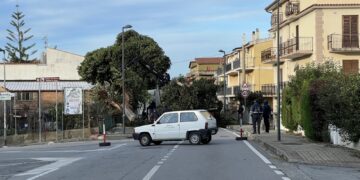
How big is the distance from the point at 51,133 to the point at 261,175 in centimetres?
2890

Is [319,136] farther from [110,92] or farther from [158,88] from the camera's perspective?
[158,88]

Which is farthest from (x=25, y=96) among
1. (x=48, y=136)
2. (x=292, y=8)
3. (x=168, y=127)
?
(x=168, y=127)

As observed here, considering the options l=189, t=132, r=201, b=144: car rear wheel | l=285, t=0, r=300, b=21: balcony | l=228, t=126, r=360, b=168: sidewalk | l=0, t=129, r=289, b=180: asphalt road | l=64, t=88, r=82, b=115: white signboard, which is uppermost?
l=285, t=0, r=300, b=21: balcony

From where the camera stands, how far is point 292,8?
149 ft

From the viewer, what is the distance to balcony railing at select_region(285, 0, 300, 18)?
1777 inches

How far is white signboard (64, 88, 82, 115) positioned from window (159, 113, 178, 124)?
12.3 metres

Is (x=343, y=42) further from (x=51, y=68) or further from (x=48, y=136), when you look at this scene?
(x=51, y=68)

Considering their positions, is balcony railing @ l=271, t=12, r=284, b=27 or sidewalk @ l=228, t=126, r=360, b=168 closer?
sidewalk @ l=228, t=126, r=360, b=168

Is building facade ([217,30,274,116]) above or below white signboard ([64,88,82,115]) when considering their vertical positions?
above

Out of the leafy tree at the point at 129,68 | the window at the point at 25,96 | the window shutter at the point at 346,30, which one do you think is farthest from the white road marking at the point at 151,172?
the window at the point at 25,96

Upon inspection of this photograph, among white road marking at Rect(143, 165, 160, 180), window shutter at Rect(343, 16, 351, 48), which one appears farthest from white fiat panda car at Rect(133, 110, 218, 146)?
window shutter at Rect(343, 16, 351, 48)

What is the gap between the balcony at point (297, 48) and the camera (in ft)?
140

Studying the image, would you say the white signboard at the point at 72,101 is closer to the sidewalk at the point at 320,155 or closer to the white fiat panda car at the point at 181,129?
the white fiat panda car at the point at 181,129

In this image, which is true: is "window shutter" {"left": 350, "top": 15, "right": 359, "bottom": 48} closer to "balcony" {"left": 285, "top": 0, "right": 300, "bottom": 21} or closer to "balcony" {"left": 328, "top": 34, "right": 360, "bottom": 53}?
"balcony" {"left": 328, "top": 34, "right": 360, "bottom": 53}
